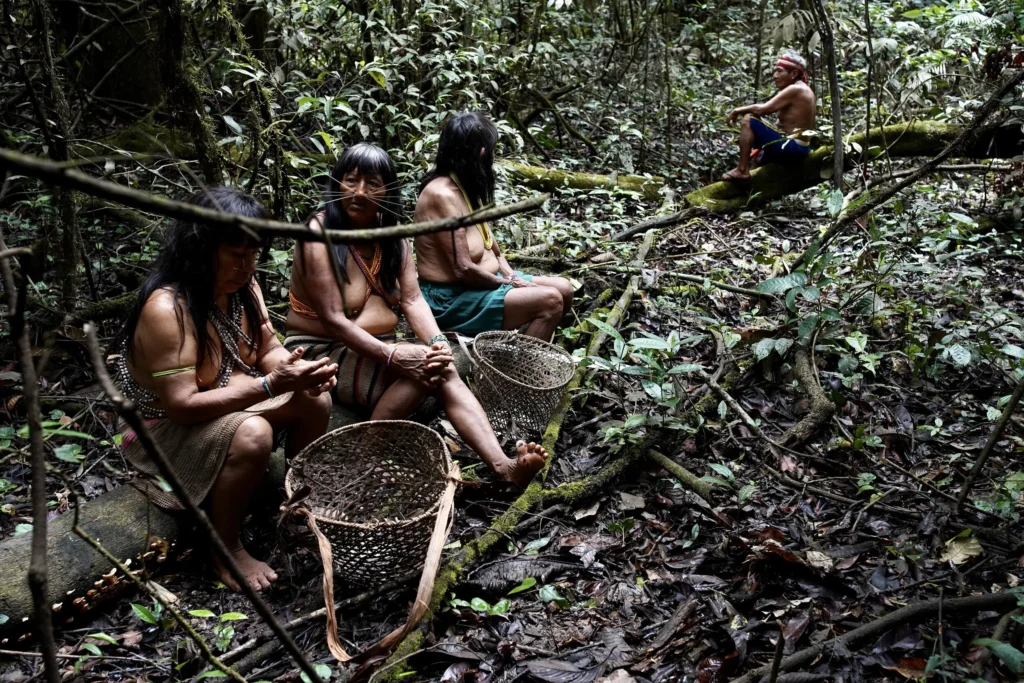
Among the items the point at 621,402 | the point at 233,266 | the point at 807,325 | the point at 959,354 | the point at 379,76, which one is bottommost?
the point at 621,402

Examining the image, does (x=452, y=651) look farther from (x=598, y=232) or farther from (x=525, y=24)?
(x=525, y=24)

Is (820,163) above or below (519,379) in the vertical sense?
above

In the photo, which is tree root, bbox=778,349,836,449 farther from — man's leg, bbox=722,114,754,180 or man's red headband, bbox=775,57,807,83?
man's red headband, bbox=775,57,807,83

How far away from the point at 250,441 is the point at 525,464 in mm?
1133

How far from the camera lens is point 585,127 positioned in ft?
30.5

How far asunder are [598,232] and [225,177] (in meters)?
3.00

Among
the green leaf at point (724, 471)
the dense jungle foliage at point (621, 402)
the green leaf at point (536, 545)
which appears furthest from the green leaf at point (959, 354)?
the green leaf at point (536, 545)

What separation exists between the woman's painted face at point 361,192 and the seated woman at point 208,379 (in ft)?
2.38

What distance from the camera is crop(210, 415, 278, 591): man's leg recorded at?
298 cm

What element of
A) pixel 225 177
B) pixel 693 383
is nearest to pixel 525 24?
pixel 225 177

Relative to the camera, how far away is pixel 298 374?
2.97 metres

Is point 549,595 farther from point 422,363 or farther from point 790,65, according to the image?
point 790,65

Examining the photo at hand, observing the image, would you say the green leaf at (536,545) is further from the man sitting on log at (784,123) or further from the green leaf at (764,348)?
the man sitting on log at (784,123)

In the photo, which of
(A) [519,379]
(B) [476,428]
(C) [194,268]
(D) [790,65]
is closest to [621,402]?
(A) [519,379]
